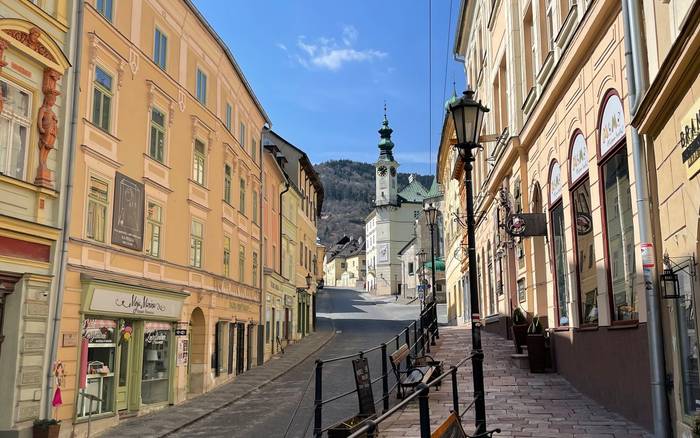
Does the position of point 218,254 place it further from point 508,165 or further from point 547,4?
point 547,4

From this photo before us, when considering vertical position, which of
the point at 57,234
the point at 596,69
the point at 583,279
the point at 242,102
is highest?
the point at 242,102

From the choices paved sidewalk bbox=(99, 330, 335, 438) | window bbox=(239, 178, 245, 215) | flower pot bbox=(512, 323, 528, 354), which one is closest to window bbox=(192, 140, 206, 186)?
window bbox=(239, 178, 245, 215)

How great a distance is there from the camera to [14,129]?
40.8ft

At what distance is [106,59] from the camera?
1569 centimetres

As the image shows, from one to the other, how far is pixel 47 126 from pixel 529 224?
10.3m

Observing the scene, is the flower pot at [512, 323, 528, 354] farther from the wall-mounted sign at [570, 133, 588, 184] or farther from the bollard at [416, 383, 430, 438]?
the bollard at [416, 383, 430, 438]

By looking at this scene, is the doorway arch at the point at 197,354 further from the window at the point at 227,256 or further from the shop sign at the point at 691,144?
the shop sign at the point at 691,144

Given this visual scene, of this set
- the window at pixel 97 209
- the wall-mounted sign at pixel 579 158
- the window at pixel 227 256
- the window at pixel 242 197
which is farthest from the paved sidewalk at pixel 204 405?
the wall-mounted sign at pixel 579 158

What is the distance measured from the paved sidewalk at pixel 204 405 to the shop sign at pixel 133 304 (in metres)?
2.56

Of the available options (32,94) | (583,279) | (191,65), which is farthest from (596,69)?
(191,65)

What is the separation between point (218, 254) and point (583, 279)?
14089 mm

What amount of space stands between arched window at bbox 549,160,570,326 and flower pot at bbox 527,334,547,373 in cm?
62

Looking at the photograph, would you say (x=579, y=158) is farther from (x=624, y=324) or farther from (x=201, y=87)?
(x=201, y=87)

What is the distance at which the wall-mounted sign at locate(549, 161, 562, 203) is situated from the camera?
543 inches
